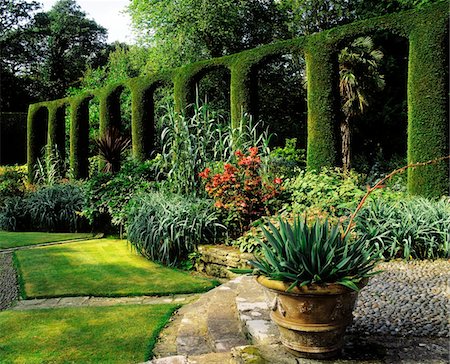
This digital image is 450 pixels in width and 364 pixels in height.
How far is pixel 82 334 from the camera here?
297 cm

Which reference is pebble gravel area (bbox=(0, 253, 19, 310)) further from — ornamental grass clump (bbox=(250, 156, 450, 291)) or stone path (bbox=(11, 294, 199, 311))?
ornamental grass clump (bbox=(250, 156, 450, 291))

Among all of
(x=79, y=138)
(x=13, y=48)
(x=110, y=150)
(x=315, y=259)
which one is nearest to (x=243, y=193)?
(x=315, y=259)

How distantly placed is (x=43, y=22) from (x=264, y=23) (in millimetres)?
13091

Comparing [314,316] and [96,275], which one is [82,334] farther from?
[314,316]

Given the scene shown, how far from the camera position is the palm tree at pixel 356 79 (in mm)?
11766

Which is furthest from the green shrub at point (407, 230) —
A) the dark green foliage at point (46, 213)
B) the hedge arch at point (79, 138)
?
the hedge arch at point (79, 138)

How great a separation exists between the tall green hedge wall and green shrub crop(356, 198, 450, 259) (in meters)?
1.97

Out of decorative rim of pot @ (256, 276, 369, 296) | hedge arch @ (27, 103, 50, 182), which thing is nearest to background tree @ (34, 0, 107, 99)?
hedge arch @ (27, 103, 50, 182)

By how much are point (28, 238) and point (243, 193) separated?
4112 mm

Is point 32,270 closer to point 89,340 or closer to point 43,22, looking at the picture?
point 89,340

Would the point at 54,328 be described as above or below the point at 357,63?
below

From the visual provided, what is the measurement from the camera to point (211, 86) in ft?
50.1

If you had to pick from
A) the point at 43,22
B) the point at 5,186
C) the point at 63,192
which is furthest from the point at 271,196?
the point at 43,22

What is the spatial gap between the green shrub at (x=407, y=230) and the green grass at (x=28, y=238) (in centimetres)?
488
